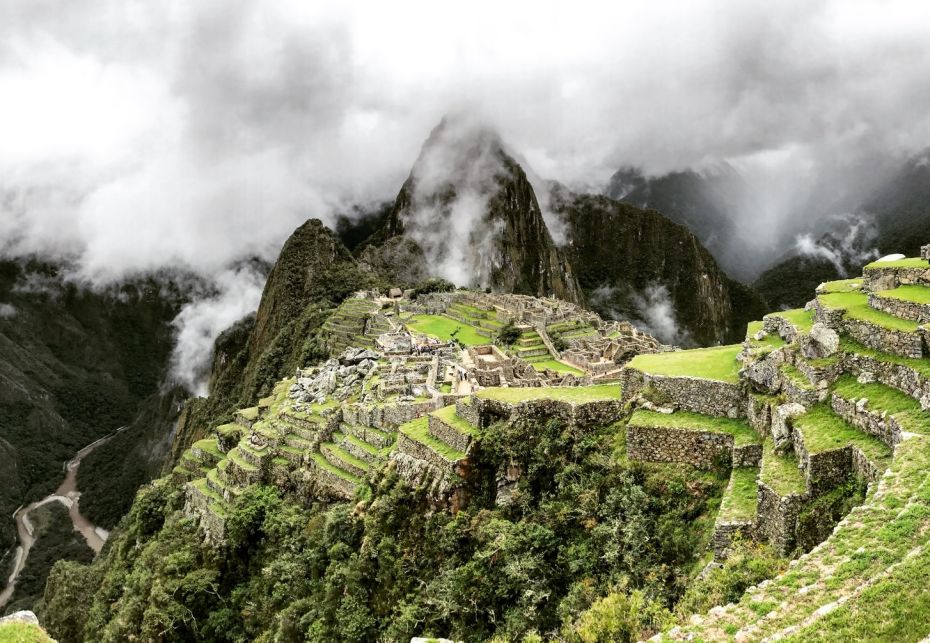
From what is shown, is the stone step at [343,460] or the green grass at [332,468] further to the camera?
the stone step at [343,460]

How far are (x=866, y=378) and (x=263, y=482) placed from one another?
24.9 meters

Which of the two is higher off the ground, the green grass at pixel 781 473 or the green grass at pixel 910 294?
the green grass at pixel 910 294

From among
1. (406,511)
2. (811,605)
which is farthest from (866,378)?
(406,511)

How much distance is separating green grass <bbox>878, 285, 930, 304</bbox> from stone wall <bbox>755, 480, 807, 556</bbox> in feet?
17.3

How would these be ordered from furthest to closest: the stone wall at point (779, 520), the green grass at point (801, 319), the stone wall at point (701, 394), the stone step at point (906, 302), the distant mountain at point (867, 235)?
the distant mountain at point (867, 235)
the green grass at point (801, 319)
the stone wall at point (701, 394)
the stone step at point (906, 302)
the stone wall at point (779, 520)

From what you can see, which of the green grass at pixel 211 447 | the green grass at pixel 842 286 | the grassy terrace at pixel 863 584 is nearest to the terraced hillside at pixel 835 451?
the grassy terrace at pixel 863 584

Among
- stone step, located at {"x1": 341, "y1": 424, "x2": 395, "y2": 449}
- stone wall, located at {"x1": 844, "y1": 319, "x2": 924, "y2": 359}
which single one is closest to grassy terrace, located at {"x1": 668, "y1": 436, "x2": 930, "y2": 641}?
stone wall, located at {"x1": 844, "y1": 319, "x2": 924, "y2": 359}

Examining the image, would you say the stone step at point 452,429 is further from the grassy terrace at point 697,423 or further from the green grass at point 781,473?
the green grass at point 781,473

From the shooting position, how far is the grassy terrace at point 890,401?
9547 mm

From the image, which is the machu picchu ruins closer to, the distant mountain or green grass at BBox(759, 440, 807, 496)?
green grass at BBox(759, 440, 807, 496)

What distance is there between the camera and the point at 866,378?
11.4m

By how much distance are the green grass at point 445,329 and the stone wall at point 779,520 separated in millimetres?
56762

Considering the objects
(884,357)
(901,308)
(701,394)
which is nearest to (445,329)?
(701,394)

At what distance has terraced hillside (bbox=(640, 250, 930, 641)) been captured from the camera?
7.25 m
